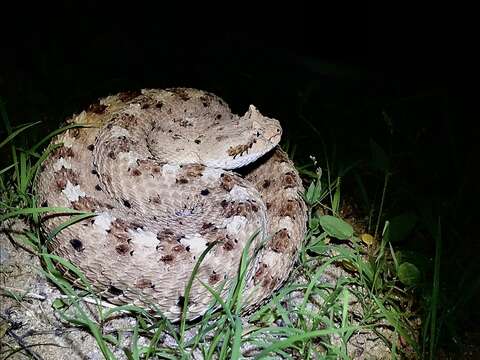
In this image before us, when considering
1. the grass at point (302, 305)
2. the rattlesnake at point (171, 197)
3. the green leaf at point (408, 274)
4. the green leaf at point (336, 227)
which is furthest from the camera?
the green leaf at point (336, 227)

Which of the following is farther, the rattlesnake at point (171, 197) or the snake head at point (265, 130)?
the snake head at point (265, 130)

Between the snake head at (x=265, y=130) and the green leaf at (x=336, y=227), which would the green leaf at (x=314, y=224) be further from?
the snake head at (x=265, y=130)

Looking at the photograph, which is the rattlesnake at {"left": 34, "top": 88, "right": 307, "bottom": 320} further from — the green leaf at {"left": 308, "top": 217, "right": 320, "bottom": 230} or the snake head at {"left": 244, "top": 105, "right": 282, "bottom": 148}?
the green leaf at {"left": 308, "top": 217, "right": 320, "bottom": 230}

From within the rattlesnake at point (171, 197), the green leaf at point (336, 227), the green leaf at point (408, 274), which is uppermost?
the rattlesnake at point (171, 197)

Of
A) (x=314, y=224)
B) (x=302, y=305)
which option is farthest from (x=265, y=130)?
(x=302, y=305)

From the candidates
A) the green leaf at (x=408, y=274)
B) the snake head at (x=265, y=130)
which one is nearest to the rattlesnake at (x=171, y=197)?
the snake head at (x=265, y=130)

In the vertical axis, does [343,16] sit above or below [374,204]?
above

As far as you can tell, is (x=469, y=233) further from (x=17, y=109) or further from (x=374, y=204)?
(x=17, y=109)

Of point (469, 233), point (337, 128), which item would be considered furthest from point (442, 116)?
point (469, 233)
